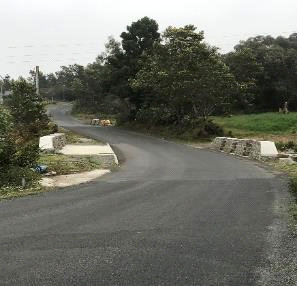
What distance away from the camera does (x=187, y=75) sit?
4050 centimetres

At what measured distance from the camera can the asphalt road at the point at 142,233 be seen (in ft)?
21.7

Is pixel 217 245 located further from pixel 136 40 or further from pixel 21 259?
pixel 136 40

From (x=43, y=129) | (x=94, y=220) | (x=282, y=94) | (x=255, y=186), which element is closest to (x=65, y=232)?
(x=94, y=220)

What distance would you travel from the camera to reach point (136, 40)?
175 ft

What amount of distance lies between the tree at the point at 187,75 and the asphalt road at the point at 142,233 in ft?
79.6

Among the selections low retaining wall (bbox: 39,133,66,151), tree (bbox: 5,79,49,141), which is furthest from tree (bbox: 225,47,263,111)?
low retaining wall (bbox: 39,133,66,151)

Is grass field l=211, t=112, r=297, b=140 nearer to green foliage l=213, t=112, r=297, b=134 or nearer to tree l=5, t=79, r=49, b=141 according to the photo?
green foliage l=213, t=112, r=297, b=134

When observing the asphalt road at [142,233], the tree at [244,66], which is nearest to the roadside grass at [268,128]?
the tree at [244,66]

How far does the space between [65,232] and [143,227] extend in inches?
57.7

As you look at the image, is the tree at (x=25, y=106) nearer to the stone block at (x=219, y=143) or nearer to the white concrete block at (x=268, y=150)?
the stone block at (x=219, y=143)

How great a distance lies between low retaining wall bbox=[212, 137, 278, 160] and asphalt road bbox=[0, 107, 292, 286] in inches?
343

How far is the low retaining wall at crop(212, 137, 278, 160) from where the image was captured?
2566cm

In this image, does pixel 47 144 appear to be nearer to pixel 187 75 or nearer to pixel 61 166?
pixel 61 166

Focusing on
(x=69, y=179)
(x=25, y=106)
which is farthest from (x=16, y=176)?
(x=25, y=106)
